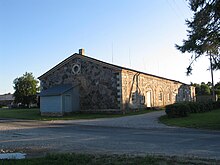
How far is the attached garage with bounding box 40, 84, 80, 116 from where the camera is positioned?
32344 millimetres

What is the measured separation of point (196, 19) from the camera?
63.1 ft

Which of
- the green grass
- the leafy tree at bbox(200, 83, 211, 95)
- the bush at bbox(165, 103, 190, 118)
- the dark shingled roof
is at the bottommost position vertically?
the green grass

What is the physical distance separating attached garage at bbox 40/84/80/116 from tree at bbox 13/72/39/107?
94.1 ft

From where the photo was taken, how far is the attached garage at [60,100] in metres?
32.3

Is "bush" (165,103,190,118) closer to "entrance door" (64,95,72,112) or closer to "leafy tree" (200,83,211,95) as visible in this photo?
"entrance door" (64,95,72,112)

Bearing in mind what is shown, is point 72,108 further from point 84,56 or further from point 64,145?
point 64,145

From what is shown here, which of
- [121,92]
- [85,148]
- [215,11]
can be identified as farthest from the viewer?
[121,92]

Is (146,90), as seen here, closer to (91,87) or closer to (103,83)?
(103,83)

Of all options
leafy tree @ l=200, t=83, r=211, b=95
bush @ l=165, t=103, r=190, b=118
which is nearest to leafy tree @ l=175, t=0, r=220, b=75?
bush @ l=165, t=103, r=190, b=118

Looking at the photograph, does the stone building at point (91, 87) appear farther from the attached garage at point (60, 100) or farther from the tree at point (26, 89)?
the tree at point (26, 89)

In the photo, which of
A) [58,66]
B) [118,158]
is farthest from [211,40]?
[58,66]

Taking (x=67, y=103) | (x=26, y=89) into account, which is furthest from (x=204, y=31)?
(x=26, y=89)

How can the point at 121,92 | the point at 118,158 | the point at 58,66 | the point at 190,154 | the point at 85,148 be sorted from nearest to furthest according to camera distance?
the point at 118,158 < the point at 190,154 < the point at 85,148 < the point at 121,92 < the point at 58,66

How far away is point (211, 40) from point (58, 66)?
2168cm
